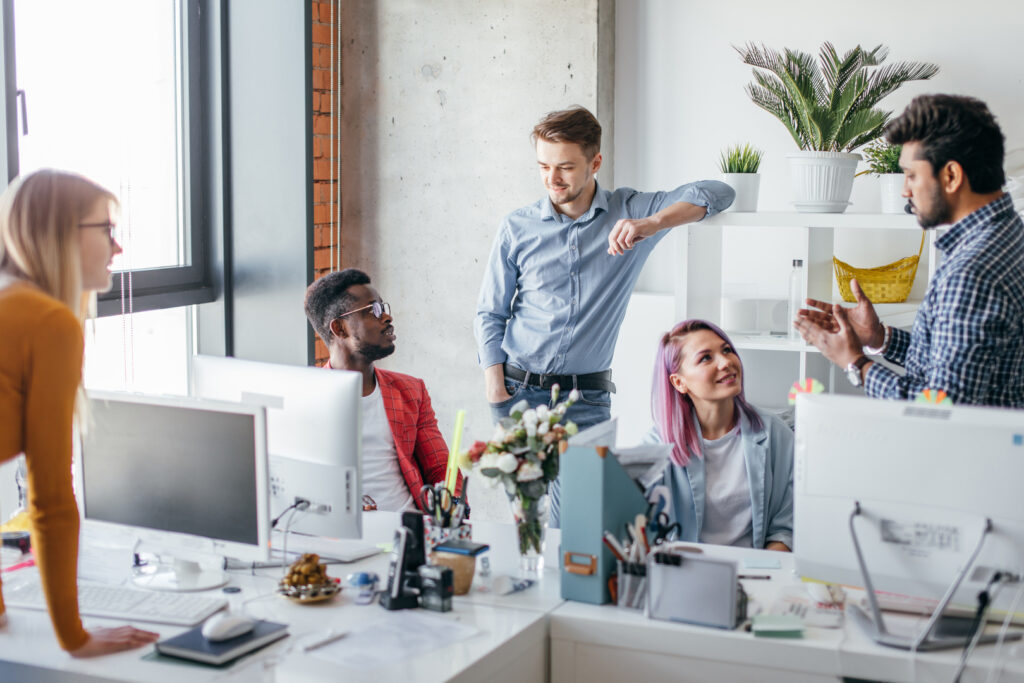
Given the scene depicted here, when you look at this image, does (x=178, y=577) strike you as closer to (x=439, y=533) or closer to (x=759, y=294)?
(x=439, y=533)

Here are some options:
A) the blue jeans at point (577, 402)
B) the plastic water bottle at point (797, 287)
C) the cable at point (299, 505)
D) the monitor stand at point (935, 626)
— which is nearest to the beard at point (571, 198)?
the blue jeans at point (577, 402)

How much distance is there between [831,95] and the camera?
3387 mm

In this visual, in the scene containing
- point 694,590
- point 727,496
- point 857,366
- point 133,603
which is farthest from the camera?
point 727,496

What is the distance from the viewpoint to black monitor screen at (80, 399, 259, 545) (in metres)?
2.11

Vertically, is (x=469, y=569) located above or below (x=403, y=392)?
below

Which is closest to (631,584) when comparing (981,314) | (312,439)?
(312,439)

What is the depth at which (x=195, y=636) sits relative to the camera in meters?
1.93

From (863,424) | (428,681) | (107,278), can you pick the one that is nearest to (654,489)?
(863,424)

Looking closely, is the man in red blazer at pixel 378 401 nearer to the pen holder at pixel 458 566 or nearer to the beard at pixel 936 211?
the pen holder at pixel 458 566

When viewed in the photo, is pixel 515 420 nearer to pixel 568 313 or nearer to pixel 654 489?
pixel 654 489

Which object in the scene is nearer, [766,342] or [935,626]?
[935,626]

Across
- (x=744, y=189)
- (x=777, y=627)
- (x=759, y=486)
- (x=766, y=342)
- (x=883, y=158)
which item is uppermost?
(x=883, y=158)

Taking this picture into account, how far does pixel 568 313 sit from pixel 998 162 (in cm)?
147

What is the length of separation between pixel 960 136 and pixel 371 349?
5.32 feet
